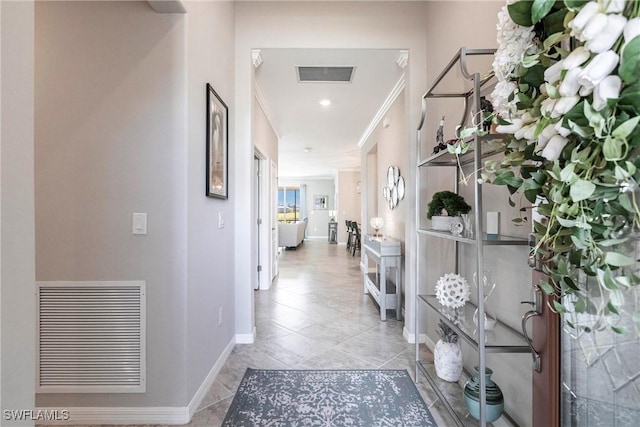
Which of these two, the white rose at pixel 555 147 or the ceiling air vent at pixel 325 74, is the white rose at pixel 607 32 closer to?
the white rose at pixel 555 147

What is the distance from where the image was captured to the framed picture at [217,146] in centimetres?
200

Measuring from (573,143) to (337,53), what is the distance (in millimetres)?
2636

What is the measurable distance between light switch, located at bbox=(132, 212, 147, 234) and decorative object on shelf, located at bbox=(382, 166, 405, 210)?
266 centimetres

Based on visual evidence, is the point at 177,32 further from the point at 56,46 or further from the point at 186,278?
the point at 186,278

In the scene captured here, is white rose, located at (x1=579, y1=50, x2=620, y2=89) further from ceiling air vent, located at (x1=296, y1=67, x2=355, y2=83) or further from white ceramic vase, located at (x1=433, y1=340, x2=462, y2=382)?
ceiling air vent, located at (x1=296, y1=67, x2=355, y2=83)

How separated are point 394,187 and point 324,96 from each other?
4.98 feet

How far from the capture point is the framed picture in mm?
1997

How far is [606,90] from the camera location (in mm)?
550

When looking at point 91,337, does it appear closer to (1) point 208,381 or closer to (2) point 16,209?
(1) point 208,381

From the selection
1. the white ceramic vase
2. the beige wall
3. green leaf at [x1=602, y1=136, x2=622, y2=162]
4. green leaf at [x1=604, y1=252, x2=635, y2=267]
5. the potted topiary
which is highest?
the beige wall

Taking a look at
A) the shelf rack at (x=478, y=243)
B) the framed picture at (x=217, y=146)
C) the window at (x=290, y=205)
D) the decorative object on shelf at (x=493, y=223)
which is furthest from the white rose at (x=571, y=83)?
the window at (x=290, y=205)

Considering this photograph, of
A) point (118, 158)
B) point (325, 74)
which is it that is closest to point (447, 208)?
point (118, 158)

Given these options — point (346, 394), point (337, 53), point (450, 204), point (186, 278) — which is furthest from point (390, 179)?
point (186, 278)

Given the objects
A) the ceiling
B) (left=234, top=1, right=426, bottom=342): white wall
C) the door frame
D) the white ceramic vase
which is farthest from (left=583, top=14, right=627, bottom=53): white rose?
the door frame
